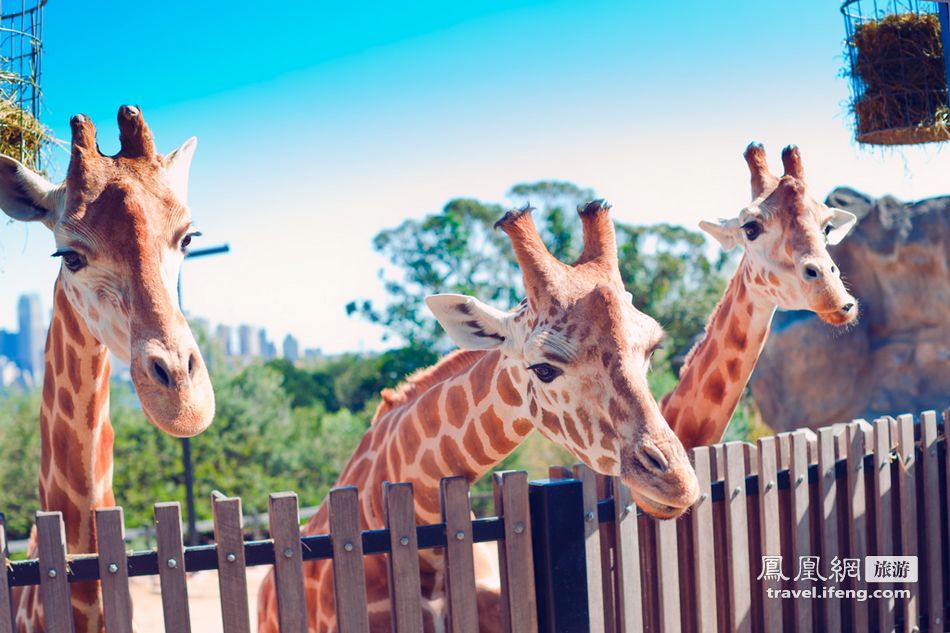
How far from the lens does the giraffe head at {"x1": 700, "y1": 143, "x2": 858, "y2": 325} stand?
14.5ft

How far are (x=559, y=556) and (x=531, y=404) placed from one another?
1.75 ft

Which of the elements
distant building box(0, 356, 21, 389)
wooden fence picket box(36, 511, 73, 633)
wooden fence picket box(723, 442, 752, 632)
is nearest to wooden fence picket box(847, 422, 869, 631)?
wooden fence picket box(723, 442, 752, 632)

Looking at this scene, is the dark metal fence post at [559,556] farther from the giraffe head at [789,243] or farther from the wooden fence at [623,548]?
the giraffe head at [789,243]

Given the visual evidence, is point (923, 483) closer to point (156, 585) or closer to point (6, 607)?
point (6, 607)

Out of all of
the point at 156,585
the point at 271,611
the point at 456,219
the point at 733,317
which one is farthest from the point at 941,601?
the point at 456,219

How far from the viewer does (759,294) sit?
4629 mm

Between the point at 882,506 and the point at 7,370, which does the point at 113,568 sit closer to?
the point at 882,506

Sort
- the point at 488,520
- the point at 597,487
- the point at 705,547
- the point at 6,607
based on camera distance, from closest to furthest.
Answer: the point at 6,607
the point at 488,520
the point at 597,487
the point at 705,547

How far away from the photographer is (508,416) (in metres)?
3.21

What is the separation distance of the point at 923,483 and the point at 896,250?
23.7 feet

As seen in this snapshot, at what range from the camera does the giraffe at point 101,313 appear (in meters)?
2.37

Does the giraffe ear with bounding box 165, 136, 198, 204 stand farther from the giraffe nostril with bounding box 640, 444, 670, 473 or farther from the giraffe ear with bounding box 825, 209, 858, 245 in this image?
the giraffe ear with bounding box 825, 209, 858, 245

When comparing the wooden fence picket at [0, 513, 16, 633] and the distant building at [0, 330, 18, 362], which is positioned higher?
the wooden fence picket at [0, 513, 16, 633]

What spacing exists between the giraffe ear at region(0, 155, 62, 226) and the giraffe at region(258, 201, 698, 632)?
49.5 inches
